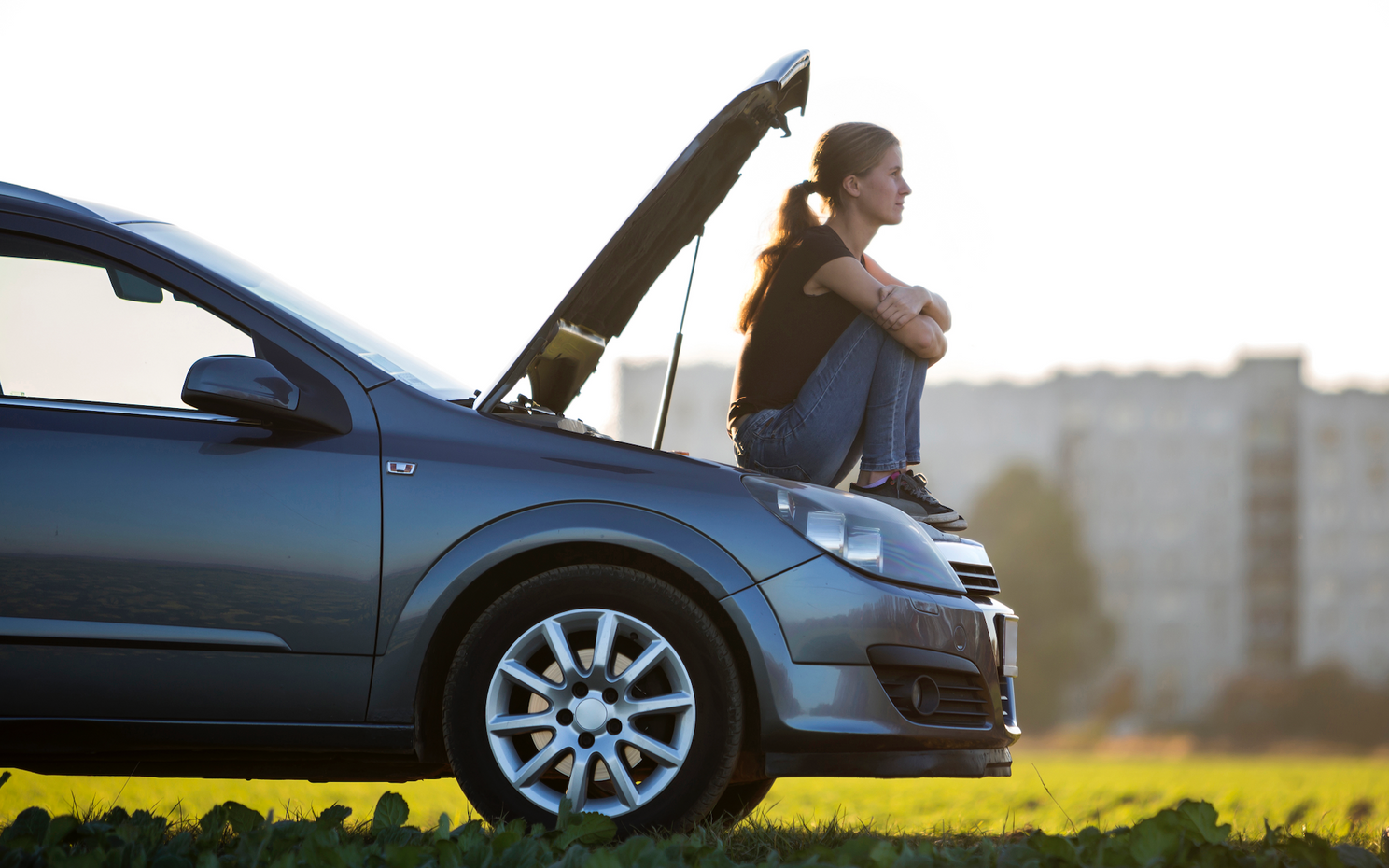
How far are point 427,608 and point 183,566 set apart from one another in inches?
24.9

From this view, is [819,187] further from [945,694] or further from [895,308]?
[945,694]

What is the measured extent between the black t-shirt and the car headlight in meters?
1.07

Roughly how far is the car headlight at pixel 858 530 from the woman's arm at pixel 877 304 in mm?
1002

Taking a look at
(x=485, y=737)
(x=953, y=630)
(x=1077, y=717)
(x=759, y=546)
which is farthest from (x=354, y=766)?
(x=1077, y=717)

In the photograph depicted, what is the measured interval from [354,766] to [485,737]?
44 cm

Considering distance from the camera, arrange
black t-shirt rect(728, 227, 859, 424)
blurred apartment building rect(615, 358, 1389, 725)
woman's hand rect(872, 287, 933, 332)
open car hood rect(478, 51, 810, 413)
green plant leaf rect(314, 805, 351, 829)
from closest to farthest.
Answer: green plant leaf rect(314, 805, 351, 829), open car hood rect(478, 51, 810, 413), woman's hand rect(872, 287, 933, 332), black t-shirt rect(728, 227, 859, 424), blurred apartment building rect(615, 358, 1389, 725)

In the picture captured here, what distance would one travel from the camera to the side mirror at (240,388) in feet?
9.64

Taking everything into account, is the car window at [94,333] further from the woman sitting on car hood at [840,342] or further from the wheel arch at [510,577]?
the woman sitting on car hood at [840,342]

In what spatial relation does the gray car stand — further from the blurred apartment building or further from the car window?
the blurred apartment building

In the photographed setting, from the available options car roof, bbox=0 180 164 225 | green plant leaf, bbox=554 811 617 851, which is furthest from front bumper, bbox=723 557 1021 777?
car roof, bbox=0 180 164 225

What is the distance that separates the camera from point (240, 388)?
9.70ft

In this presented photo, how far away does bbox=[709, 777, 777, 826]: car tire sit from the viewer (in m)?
3.65

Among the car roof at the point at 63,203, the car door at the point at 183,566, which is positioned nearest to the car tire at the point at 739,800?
the car door at the point at 183,566

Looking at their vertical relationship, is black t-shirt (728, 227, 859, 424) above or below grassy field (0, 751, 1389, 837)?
above
